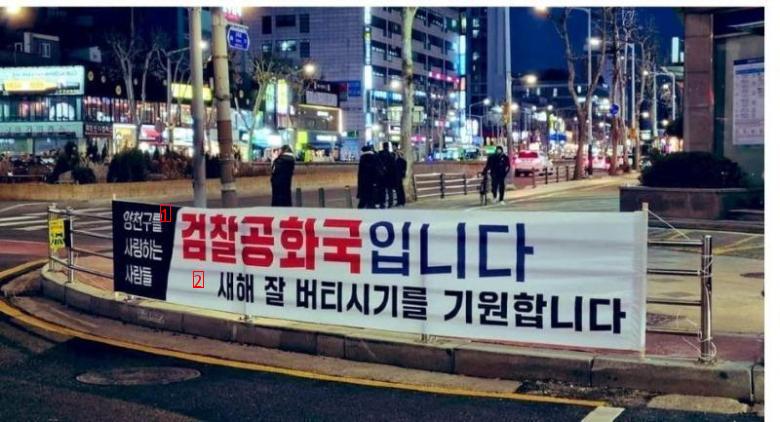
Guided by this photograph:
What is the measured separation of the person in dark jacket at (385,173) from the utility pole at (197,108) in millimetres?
8573

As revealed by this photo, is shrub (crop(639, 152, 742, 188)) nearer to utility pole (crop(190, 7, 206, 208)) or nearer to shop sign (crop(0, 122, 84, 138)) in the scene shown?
utility pole (crop(190, 7, 206, 208))

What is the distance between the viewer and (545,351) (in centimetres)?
750

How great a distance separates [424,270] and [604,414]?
7.18 feet

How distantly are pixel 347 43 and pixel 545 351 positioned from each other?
104520 mm

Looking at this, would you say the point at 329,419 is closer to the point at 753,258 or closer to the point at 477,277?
the point at 477,277

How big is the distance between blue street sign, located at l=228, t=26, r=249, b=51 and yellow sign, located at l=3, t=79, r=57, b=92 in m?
56.1

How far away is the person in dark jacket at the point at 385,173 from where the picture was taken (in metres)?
22.1

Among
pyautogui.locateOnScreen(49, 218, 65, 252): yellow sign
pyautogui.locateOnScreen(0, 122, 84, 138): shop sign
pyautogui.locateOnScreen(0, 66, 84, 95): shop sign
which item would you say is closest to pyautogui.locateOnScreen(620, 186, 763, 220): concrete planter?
pyautogui.locateOnScreen(49, 218, 65, 252): yellow sign

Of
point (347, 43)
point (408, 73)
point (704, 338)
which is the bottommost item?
point (704, 338)

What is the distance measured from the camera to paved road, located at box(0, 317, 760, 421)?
638 cm

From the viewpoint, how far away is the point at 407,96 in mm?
29109

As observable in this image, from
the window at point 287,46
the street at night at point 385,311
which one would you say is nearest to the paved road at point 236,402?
the street at night at point 385,311

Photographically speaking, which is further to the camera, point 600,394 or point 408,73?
point 408,73

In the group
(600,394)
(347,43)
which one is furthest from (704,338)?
(347,43)
